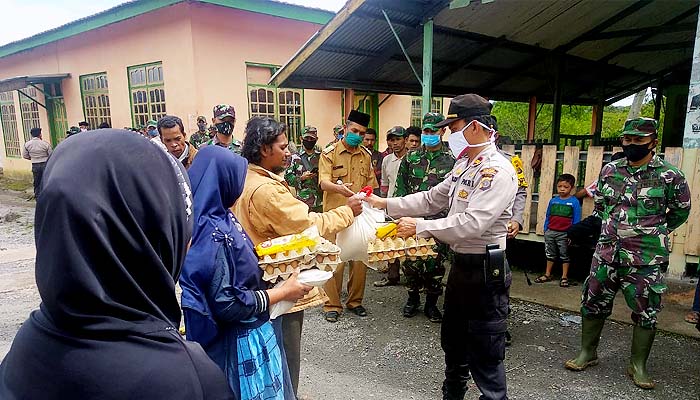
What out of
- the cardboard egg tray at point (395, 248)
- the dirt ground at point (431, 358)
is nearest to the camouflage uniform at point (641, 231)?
the dirt ground at point (431, 358)

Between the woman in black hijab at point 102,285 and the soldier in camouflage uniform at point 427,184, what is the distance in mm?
3581

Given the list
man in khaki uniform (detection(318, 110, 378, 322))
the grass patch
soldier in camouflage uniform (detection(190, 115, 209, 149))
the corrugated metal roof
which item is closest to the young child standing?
man in khaki uniform (detection(318, 110, 378, 322))

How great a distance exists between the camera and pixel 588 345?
3320 mm

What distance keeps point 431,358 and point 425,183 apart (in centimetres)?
177

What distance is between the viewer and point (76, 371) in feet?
2.47

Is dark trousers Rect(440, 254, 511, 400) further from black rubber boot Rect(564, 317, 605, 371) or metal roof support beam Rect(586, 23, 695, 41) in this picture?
metal roof support beam Rect(586, 23, 695, 41)

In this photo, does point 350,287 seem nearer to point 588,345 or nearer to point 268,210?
point 588,345

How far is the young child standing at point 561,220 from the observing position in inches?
196

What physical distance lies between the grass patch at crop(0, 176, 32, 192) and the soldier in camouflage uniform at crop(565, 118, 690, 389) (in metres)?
16.4

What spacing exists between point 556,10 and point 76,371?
7106mm

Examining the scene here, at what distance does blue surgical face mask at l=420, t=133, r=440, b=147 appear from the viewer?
4.47 metres

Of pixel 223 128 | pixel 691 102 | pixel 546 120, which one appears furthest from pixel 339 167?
pixel 546 120

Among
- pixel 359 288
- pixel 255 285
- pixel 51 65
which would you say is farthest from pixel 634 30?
pixel 51 65

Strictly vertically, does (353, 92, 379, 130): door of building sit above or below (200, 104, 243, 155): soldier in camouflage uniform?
above
